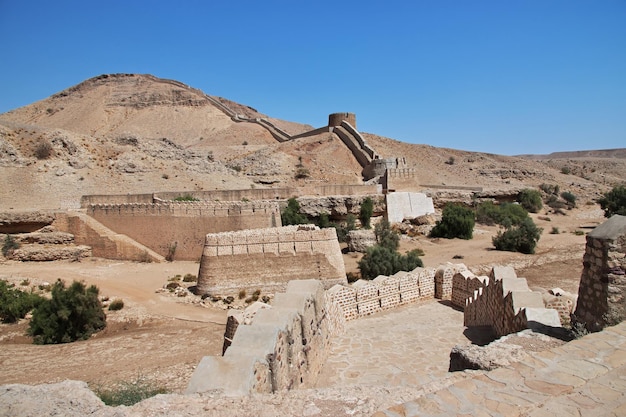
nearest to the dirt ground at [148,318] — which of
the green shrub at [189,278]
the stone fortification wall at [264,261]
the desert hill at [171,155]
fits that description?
the green shrub at [189,278]

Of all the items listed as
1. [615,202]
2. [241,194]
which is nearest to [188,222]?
[241,194]

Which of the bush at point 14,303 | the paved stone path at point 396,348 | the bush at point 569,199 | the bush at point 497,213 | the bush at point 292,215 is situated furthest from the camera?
the bush at point 569,199

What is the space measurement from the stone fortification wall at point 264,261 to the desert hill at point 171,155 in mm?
11240

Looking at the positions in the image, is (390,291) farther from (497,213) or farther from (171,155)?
(171,155)

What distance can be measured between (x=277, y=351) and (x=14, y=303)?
1143 cm

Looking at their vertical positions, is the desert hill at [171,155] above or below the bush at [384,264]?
above

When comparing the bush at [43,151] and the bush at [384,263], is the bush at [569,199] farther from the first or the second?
the bush at [43,151]

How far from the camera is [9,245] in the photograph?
16.3 m

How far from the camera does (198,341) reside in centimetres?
944

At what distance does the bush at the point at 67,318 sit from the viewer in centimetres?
1027

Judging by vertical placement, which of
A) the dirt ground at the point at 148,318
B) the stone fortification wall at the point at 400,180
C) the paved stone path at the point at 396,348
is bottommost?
the dirt ground at the point at 148,318

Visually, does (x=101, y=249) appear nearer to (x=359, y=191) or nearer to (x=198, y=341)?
(x=198, y=341)

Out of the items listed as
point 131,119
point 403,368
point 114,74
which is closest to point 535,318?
point 403,368

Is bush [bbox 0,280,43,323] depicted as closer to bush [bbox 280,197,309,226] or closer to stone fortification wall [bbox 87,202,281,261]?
stone fortification wall [bbox 87,202,281,261]
